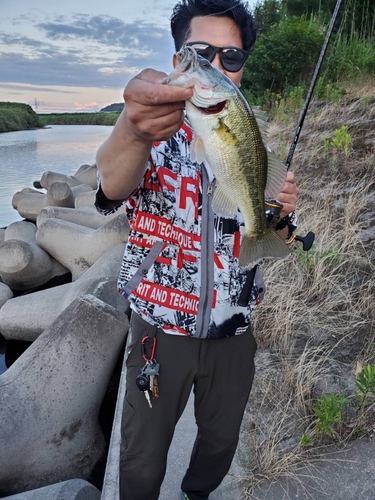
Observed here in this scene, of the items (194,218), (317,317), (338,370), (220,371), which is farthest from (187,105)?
(317,317)

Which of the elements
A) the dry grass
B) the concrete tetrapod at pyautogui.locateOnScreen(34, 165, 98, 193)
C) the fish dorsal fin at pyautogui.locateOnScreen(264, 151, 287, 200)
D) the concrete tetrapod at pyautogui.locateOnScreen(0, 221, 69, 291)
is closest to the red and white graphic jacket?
the fish dorsal fin at pyautogui.locateOnScreen(264, 151, 287, 200)

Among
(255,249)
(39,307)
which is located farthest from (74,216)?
(255,249)

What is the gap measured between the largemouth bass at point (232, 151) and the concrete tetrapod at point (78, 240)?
470 centimetres

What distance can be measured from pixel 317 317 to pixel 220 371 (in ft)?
6.57

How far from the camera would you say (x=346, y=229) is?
471cm

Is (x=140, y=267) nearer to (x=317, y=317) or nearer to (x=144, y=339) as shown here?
(x=144, y=339)

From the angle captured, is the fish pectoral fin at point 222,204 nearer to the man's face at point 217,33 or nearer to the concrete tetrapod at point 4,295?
the man's face at point 217,33

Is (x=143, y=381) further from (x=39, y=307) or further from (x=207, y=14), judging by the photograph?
(x=39, y=307)

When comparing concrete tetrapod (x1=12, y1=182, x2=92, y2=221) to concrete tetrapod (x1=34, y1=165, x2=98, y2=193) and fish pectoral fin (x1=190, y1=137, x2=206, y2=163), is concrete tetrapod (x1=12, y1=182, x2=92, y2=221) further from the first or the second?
fish pectoral fin (x1=190, y1=137, x2=206, y2=163)

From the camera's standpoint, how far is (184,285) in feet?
6.12

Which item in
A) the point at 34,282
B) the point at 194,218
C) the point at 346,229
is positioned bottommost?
the point at 34,282

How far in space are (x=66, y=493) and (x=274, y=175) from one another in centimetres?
211

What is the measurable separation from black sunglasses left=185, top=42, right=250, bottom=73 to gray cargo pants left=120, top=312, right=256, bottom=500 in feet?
3.79

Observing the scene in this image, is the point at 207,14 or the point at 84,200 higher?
the point at 207,14
